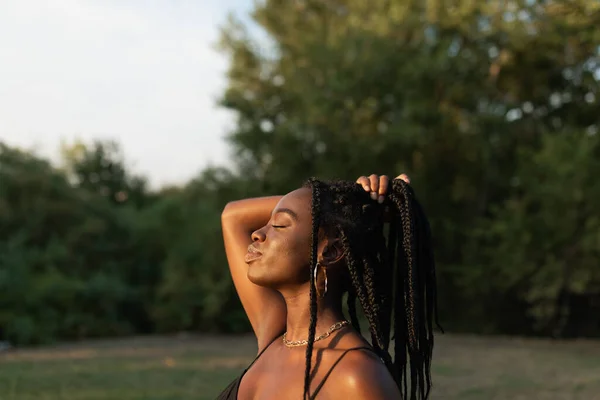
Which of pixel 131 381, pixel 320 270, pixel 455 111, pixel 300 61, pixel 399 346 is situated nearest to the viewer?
pixel 320 270

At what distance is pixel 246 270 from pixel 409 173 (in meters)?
16.1

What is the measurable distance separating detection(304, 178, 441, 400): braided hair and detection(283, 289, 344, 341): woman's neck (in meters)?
0.05

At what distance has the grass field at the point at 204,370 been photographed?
8977mm

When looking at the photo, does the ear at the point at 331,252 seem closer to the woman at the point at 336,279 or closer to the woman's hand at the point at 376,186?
the woman at the point at 336,279

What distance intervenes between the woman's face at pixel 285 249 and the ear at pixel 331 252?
0.05m

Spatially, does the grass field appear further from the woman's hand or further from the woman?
the woman's hand

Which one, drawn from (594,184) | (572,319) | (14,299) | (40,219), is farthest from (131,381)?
(572,319)

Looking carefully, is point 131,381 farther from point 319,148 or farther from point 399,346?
point 319,148

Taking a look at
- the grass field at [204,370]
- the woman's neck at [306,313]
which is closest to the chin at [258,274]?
the woman's neck at [306,313]

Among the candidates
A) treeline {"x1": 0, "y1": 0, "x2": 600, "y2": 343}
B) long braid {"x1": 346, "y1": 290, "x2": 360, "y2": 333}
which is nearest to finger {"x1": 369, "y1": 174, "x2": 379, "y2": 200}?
long braid {"x1": 346, "y1": 290, "x2": 360, "y2": 333}

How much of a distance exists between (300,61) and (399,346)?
19528 millimetres

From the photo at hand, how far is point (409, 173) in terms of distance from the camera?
720 inches

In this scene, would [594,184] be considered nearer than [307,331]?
No

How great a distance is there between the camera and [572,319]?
17.9 meters
